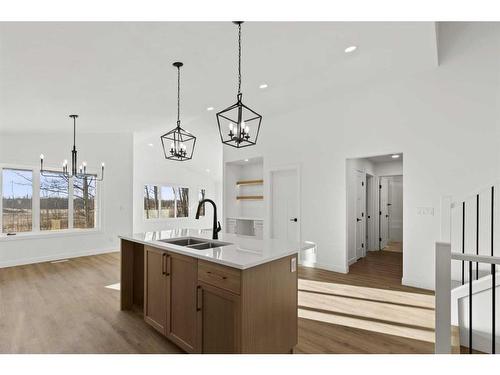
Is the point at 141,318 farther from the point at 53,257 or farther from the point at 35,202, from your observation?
the point at 35,202

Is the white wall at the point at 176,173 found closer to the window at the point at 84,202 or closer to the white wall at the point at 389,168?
the window at the point at 84,202

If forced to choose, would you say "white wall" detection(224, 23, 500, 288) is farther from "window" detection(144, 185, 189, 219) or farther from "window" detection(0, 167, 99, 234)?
"window" detection(144, 185, 189, 219)

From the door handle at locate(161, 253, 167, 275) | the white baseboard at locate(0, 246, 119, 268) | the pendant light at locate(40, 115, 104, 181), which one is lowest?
the white baseboard at locate(0, 246, 119, 268)

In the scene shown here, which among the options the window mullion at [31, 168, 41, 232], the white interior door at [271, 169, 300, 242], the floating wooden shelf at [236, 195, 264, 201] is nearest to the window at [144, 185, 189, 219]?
the window mullion at [31, 168, 41, 232]

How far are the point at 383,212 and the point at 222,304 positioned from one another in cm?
638

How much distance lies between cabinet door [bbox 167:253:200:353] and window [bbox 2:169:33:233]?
480 centimetres

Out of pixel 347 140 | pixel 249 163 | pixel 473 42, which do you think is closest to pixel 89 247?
pixel 249 163

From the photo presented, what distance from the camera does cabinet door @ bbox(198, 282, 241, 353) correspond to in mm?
1798

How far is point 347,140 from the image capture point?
4.71 meters

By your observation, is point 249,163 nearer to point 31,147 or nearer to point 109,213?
point 109,213

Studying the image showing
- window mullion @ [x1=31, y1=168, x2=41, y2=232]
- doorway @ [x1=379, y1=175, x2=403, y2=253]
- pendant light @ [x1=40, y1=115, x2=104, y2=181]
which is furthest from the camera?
doorway @ [x1=379, y1=175, x2=403, y2=253]

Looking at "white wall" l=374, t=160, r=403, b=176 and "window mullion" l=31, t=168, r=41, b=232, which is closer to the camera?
"window mullion" l=31, t=168, r=41, b=232

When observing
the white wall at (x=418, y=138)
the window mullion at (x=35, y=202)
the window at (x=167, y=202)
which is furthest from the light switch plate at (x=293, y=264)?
the window at (x=167, y=202)

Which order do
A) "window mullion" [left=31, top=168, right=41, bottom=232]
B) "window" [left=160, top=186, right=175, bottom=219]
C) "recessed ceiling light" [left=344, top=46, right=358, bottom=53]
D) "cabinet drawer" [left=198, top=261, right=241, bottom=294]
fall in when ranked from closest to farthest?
1. "cabinet drawer" [left=198, top=261, right=241, bottom=294]
2. "recessed ceiling light" [left=344, top=46, right=358, bottom=53]
3. "window mullion" [left=31, top=168, right=41, bottom=232]
4. "window" [left=160, top=186, right=175, bottom=219]
